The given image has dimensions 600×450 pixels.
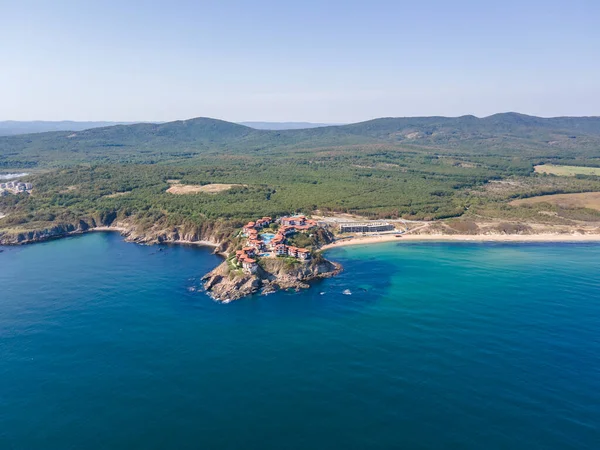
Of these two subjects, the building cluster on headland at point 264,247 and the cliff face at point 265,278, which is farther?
the building cluster on headland at point 264,247

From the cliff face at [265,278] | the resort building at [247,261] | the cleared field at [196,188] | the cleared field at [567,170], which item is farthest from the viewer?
the cleared field at [567,170]

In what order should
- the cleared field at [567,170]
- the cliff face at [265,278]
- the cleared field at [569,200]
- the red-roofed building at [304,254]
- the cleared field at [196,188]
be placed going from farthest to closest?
the cleared field at [567,170] < the cleared field at [196,188] < the cleared field at [569,200] < the red-roofed building at [304,254] < the cliff face at [265,278]

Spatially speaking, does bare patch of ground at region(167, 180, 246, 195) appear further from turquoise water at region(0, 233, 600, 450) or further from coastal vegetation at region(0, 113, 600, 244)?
turquoise water at region(0, 233, 600, 450)

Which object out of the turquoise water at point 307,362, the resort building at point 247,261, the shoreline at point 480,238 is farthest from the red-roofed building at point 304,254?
the shoreline at point 480,238

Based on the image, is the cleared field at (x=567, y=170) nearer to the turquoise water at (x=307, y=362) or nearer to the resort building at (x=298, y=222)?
the turquoise water at (x=307, y=362)

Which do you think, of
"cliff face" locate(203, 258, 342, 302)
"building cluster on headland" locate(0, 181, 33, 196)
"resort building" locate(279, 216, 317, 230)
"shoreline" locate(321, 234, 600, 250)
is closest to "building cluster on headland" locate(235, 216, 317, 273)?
"resort building" locate(279, 216, 317, 230)

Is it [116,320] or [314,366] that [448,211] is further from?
[116,320]

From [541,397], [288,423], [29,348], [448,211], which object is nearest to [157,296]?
[29,348]
